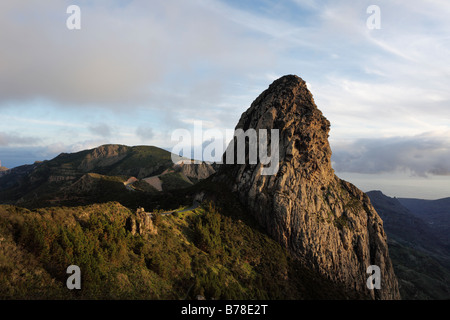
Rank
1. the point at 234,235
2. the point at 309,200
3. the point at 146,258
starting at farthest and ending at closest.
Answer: the point at 309,200
the point at 234,235
the point at 146,258

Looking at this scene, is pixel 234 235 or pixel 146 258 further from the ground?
pixel 146 258

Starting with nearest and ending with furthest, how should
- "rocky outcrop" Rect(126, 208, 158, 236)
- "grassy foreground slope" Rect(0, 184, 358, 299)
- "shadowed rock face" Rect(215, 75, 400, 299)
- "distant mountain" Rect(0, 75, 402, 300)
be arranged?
"grassy foreground slope" Rect(0, 184, 358, 299), "distant mountain" Rect(0, 75, 402, 300), "rocky outcrop" Rect(126, 208, 158, 236), "shadowed rock face" Rect(215, 75, 400, 299)

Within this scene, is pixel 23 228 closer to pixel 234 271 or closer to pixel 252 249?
pixel 234 271

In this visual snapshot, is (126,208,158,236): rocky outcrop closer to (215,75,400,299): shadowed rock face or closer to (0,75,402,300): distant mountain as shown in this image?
(0,75,402,300): distant mountain

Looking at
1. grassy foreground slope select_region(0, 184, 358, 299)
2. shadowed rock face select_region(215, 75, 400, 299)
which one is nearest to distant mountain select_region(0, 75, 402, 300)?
grassy foreground slope select_region(0, 184, 358, 299)

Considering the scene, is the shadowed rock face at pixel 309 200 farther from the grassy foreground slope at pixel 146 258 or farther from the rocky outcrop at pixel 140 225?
the rocky outcrop at pixel 140 225

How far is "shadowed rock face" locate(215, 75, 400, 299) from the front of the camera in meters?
69.2

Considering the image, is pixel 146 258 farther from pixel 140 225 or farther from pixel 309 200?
pixel 309 200

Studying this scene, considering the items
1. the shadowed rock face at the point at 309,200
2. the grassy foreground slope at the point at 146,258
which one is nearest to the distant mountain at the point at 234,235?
the grassy foreground slope at the point at 146,258

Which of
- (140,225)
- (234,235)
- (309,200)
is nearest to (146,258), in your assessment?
(140,225)

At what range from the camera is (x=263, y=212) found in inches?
2813

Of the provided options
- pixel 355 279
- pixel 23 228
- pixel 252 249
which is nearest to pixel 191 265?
Result: pixel 252 249

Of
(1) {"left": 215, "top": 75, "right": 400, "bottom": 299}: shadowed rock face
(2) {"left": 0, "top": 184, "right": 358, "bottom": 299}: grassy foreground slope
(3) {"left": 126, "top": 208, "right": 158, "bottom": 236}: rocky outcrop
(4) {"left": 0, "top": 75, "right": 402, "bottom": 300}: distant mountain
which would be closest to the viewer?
(2) {"left": 0, "top": 184, "right": 358, "bottom": 299}: grassy foreground slope

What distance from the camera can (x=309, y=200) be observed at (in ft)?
246
